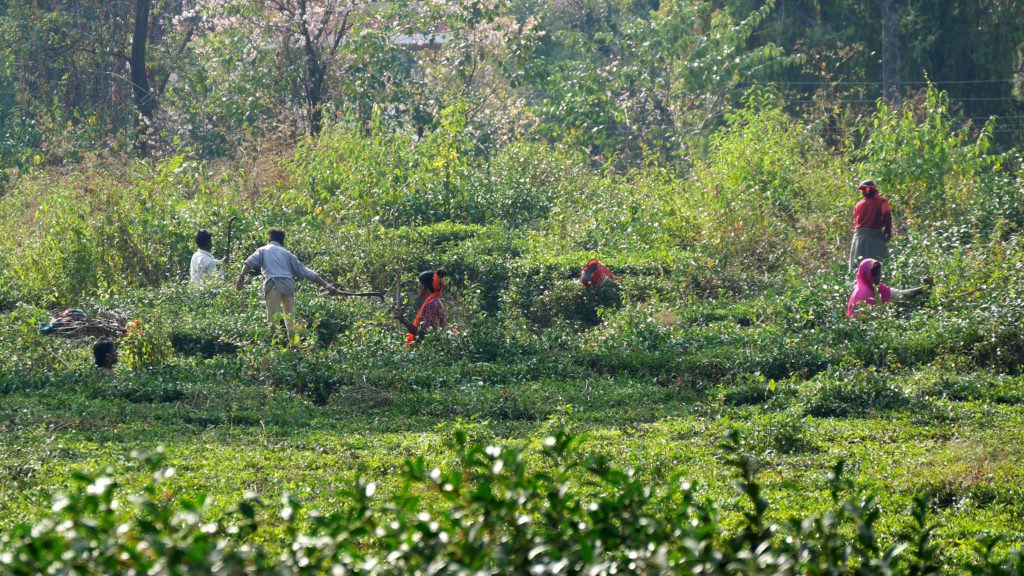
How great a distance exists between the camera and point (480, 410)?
927 cm

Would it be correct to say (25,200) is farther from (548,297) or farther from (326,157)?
(548,297)

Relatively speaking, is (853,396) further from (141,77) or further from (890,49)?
(141,77)

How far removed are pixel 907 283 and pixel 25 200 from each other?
48.4ft

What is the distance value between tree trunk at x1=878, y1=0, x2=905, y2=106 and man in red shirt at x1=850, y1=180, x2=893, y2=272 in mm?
12323

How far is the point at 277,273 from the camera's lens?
1218 cm

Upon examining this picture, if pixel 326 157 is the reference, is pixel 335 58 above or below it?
above

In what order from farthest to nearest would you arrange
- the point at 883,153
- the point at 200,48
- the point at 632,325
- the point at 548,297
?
the point at 200,48, the point at 883,153, the point at 548,297, the point at 632,325

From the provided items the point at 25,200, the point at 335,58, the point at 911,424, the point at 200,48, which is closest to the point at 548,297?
the point at 911,424

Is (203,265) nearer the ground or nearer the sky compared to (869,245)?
nearer the ground

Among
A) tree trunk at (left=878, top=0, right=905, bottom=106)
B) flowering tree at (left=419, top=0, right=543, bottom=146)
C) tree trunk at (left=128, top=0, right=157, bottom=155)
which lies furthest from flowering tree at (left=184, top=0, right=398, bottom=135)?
tree trunk at (left=878, top=0, right=905, bottom=106)

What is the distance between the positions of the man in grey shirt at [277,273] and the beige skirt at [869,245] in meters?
6.95

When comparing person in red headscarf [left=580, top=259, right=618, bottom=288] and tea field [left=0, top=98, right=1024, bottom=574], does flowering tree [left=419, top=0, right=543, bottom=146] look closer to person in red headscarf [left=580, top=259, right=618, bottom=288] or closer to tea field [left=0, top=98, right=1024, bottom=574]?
tea field [left=0, top=98, right=1024, bottom=574]

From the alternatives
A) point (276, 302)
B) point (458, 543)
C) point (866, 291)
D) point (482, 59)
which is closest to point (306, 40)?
point (482, 59)

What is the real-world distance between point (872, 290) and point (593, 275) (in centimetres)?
374
